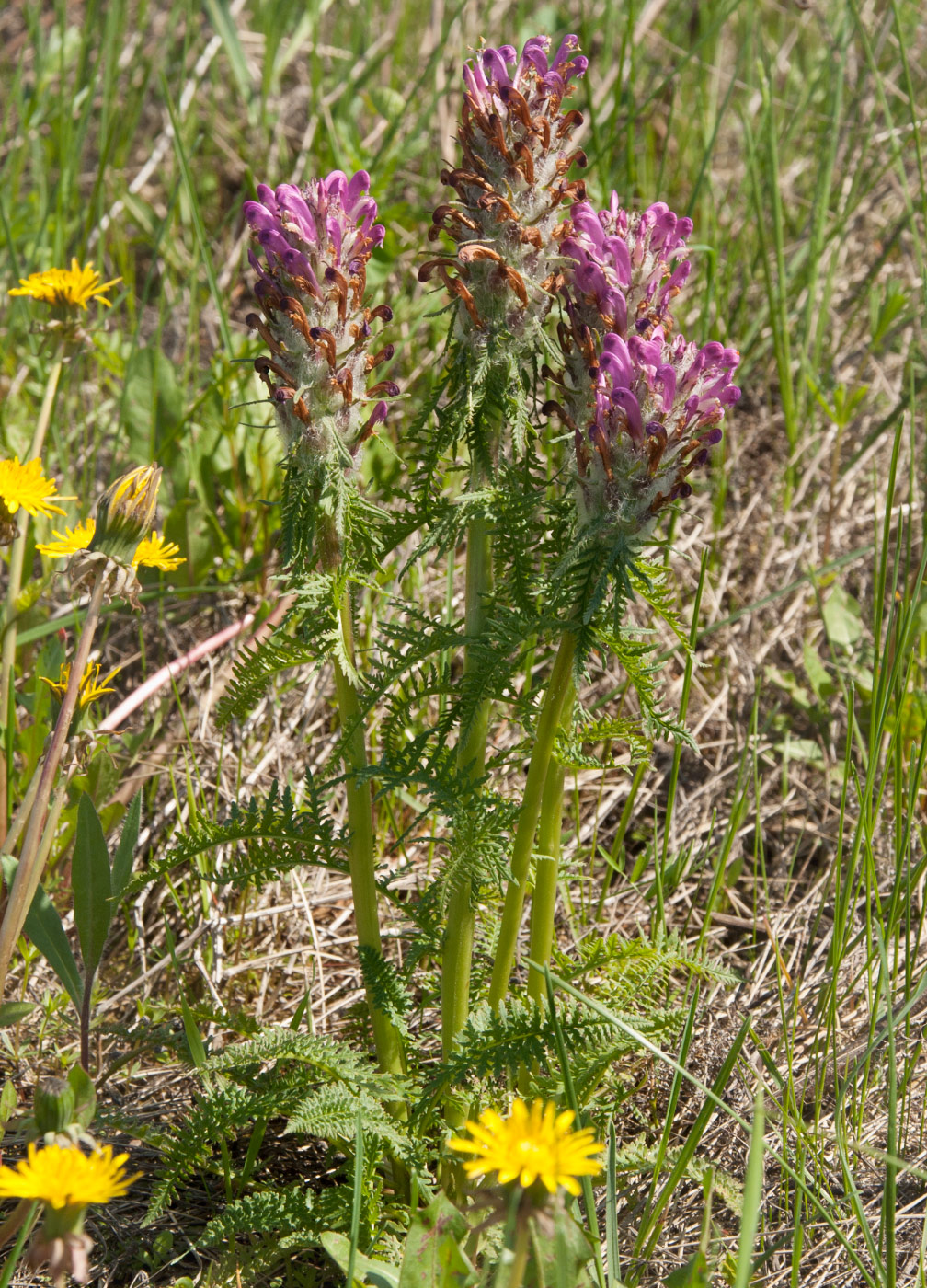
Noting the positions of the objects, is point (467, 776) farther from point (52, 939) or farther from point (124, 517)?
point (52, 939)

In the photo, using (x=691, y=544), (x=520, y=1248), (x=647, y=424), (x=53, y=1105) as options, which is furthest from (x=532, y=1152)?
(x=691, y=544)

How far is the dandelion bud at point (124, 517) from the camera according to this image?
179 cm

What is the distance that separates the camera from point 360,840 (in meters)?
2.01

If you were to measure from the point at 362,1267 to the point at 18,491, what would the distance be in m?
1.40

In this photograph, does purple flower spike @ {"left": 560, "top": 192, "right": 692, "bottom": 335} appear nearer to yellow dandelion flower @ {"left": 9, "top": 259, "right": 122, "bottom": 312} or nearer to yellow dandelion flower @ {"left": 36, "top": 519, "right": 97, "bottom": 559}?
yellow dandelion flower @ {"left": 36, "top": 519, "right": 97, "bottom": 559}

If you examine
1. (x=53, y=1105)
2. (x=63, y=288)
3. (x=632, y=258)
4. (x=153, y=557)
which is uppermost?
(x=632, y=258)

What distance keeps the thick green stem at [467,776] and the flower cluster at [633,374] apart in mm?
282

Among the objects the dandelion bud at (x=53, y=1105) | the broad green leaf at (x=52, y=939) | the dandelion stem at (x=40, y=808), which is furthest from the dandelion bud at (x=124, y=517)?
the dandelion bud at (x=53, y=1105)

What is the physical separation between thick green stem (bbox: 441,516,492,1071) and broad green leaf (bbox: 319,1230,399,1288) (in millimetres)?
296

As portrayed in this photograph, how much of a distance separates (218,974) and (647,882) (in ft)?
3.35

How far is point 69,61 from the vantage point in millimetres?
4828

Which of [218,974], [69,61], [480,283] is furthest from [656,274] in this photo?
[69,61]

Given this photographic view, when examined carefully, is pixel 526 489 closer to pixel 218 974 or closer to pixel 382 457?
pixel 218 974

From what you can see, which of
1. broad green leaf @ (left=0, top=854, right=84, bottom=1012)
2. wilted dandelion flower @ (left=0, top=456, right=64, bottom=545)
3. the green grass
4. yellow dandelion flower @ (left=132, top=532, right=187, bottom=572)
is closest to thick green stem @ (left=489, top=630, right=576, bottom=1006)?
the green grass
